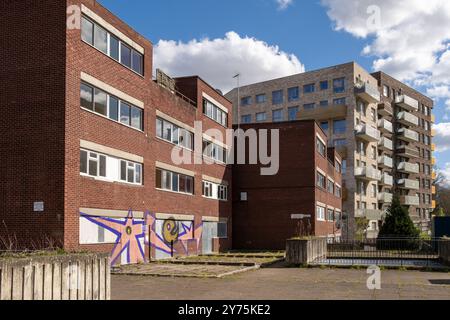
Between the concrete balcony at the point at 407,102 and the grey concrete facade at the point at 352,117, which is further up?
the concrete balcony at the point at 407,102

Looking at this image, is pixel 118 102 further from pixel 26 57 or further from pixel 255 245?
pixel 255 245

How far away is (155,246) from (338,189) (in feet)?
123

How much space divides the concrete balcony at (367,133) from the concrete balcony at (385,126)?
449 cm

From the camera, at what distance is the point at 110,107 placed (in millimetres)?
24891

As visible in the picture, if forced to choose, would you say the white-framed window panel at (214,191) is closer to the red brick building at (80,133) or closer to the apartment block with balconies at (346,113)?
the red brick building at (80,133)

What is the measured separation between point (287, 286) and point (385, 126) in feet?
224

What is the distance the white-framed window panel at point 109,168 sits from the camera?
22781 millimetres

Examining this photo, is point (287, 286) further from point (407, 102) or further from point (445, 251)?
point (407, 102)

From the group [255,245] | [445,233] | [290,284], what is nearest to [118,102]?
[290,284]

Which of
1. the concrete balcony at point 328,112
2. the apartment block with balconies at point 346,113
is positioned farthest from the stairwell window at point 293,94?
the concrete balcony at point 328,112

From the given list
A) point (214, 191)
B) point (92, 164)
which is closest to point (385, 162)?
point (214, 191)

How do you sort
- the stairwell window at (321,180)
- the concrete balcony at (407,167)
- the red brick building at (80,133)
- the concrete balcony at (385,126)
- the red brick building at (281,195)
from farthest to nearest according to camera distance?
the concrete balcony at (407,167)
the concrete balcony at (385,126)
the stairwell window at (321,180)
the red brick building at (281,195)
the red brick building at (80,133)

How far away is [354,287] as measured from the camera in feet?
56.2

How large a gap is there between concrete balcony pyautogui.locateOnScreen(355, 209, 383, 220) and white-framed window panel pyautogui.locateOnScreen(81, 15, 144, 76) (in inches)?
1933
